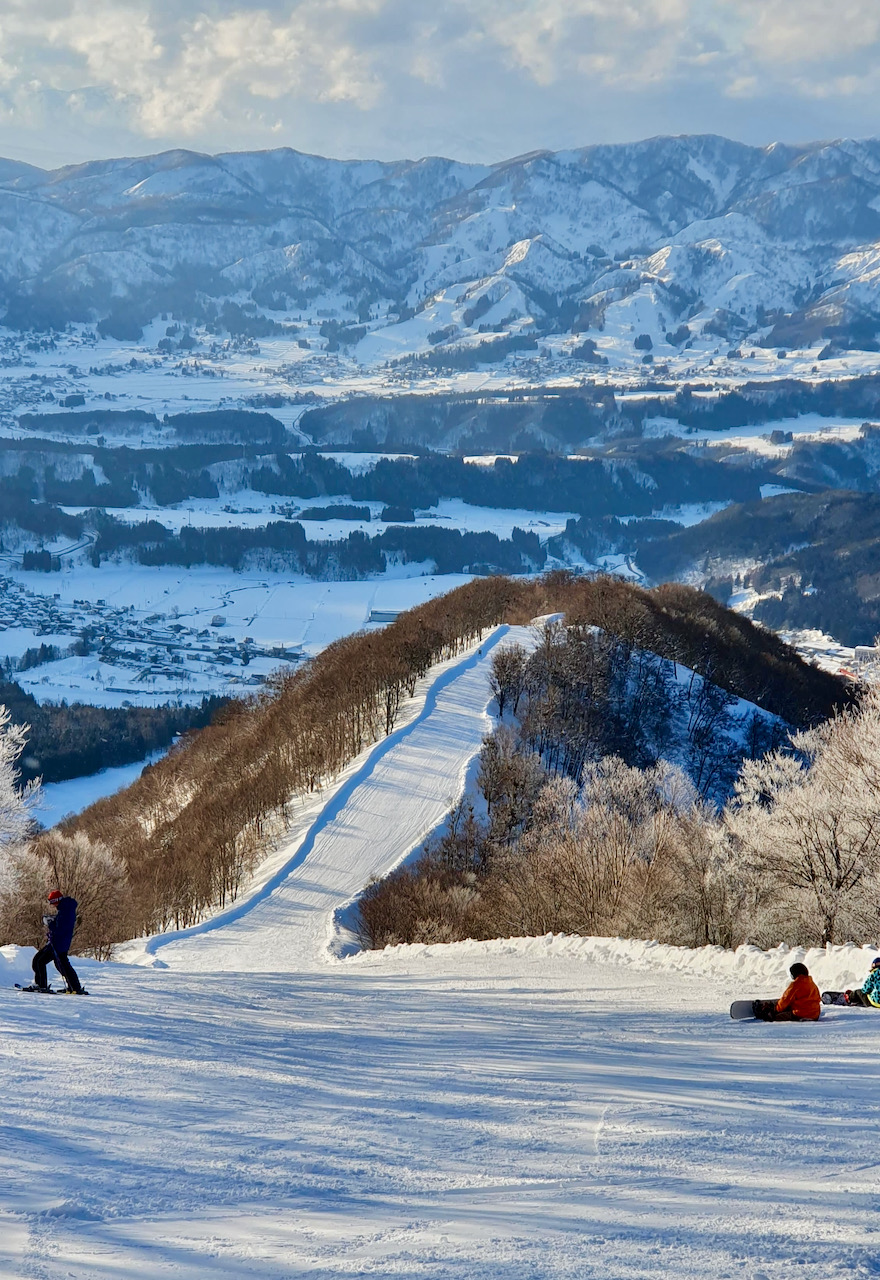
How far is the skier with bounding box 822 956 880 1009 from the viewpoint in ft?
60.3

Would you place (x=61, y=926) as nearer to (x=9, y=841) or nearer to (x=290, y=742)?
(x=9, y=841)

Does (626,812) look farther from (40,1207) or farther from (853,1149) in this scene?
(40,1207)

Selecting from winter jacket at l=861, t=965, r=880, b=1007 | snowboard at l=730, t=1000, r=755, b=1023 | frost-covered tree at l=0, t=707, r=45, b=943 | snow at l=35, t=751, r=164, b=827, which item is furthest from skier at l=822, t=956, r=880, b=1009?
snow at l=35, t=751, r=164, b=827

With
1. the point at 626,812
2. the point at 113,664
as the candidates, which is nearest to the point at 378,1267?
the point at 626,812

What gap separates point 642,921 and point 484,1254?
963 inches

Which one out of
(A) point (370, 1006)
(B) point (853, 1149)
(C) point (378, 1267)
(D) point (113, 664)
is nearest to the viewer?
(C) point (378, 1267)

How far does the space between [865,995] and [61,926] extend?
47.6 feet

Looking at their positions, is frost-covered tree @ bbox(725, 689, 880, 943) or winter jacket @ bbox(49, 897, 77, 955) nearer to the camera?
winter jacket @ bbox(49, 897, 77, 955)

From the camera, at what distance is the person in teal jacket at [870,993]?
18.4 m

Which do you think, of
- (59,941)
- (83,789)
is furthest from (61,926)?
(83,789)

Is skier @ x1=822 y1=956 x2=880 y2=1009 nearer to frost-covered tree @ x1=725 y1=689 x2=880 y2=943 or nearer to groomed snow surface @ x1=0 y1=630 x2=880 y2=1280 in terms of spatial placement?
groomed snow surface @ x1=0 y1=630 x2=880 y2=1280

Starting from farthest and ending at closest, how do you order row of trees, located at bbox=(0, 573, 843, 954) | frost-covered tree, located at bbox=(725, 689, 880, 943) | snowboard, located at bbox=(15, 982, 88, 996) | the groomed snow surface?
row of trees, located at bbox=(0, 573, 843, 954), frost-covered tree, located at bbox=(725, 689, 880, 943), snowboard, located at bbox=(15, 982, 88, 996), the groomed snow surface

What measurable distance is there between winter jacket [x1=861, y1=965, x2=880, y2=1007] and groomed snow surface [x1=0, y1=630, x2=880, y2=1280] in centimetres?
64

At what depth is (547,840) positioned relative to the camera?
46.6 meters
